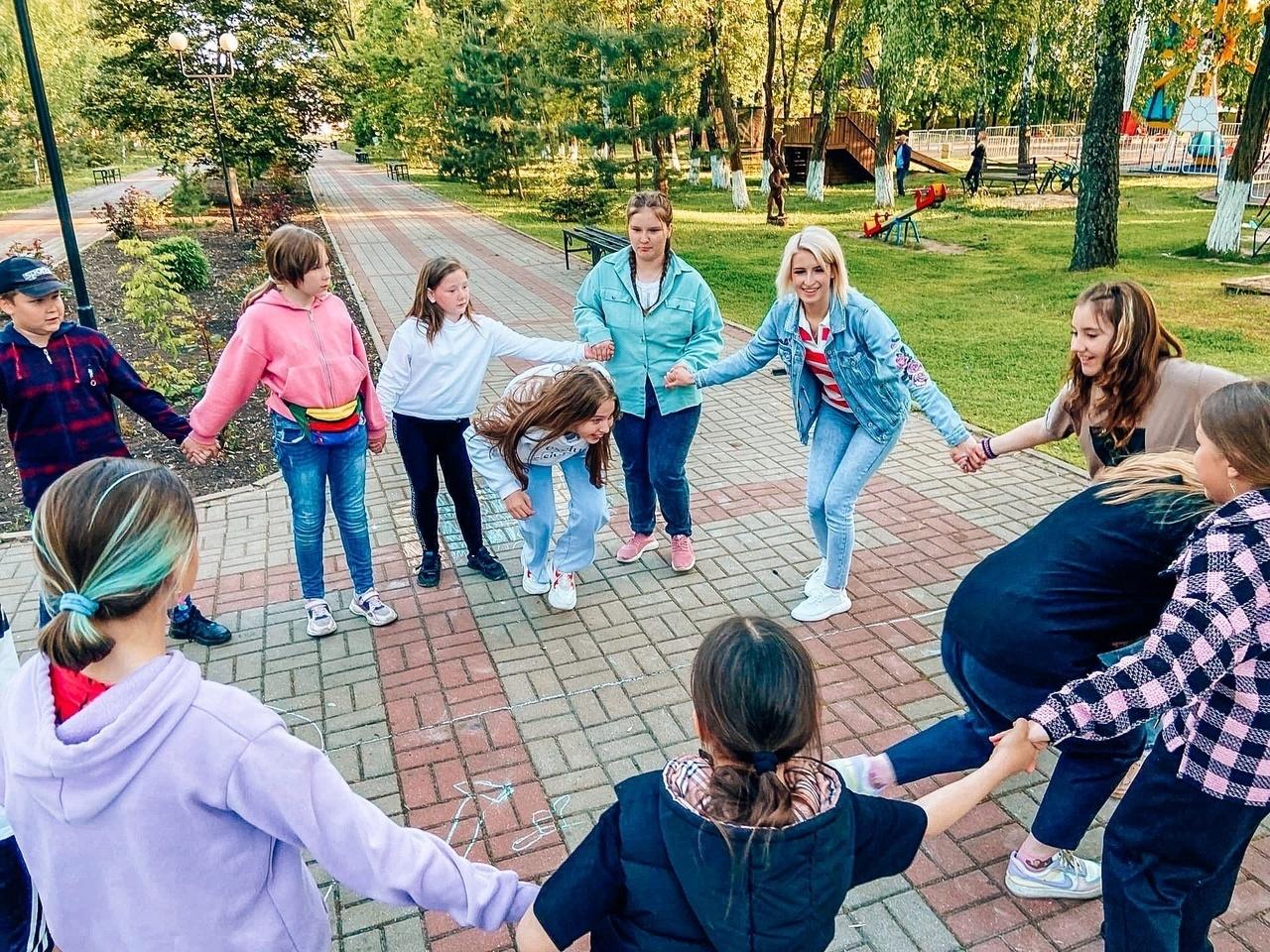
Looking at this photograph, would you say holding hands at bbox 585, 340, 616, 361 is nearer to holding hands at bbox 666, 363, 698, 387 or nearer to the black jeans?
holding hands at bbox 666, 363, 698, 387

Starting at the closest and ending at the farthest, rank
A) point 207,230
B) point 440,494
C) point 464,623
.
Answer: point 464,623 < point 440,494 < point 207,230

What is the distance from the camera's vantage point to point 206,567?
206 inches

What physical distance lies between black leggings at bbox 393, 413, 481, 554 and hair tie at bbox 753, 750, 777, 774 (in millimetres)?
3126

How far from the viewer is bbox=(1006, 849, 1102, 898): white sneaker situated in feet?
9.00

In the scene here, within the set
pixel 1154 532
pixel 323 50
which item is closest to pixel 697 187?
pixel 323 50

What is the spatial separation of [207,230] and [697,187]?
14.5 m

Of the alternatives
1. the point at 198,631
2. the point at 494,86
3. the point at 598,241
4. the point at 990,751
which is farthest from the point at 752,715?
the point at 494,86

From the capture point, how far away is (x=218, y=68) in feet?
65.0

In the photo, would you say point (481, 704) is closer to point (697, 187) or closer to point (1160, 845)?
point (1160, 845)

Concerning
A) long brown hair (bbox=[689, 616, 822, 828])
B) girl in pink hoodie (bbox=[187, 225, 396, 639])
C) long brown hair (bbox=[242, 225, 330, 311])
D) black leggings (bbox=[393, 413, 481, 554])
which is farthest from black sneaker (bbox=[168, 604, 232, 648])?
long brown hair (bbox=[689, 616, 822, 828])

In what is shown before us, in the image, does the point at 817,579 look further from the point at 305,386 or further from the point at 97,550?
the point at 97,550

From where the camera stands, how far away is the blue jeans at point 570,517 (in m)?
4.30

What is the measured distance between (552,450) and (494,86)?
2449cm

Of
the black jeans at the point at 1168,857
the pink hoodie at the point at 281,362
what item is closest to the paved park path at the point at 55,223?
the pink hoodie at the point at 281,362
